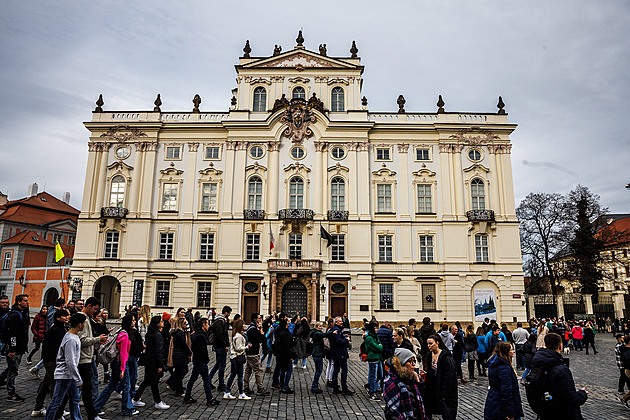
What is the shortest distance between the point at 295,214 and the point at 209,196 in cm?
771

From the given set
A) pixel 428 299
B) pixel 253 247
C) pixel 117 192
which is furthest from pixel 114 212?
pixel 428 299

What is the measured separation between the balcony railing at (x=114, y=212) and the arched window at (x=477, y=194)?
29.0 meters

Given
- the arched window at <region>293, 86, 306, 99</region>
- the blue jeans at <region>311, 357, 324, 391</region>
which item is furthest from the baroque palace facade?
the blue jeans at <region>311, 357, 324, 391</region>

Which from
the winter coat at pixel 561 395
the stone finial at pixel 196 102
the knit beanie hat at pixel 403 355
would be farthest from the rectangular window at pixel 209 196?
the winter coat at pixel 561 395

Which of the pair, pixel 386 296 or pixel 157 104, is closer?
pixel 386 296

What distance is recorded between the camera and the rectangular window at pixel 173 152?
39312mm

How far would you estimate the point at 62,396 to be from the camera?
805 cm

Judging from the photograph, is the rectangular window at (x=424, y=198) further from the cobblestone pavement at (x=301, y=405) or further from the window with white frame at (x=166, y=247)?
the cobblestone pavement at (x=301, y=405)

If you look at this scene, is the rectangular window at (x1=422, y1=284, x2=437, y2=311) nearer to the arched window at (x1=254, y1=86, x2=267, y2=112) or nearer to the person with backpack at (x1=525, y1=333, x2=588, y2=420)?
the arched window at (x1=254, y1=86, x2=267, y2=112)

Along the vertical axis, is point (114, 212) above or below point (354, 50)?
below

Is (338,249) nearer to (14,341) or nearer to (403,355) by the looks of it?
(14,341)

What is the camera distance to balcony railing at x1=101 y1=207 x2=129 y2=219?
37.2 meters

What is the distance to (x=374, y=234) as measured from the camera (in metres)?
37.7

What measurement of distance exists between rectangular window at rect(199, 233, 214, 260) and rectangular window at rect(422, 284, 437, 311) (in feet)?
57.7
